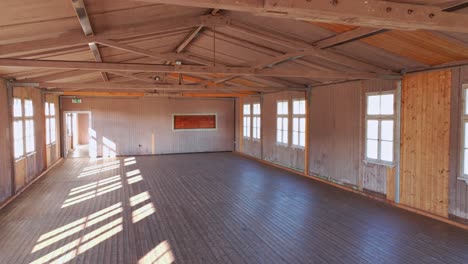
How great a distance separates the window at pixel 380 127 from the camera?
7.39m

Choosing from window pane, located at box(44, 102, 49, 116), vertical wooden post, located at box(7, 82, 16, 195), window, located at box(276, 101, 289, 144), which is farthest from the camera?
window, located at box(276, 101, 289, 144)

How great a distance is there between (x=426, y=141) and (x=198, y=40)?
208 inches

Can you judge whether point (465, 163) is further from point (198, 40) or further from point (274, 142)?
point (274, 142)

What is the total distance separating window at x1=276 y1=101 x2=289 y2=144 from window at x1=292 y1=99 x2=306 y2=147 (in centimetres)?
53

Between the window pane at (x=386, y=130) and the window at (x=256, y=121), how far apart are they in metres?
7.00

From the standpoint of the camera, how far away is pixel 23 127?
349 inches

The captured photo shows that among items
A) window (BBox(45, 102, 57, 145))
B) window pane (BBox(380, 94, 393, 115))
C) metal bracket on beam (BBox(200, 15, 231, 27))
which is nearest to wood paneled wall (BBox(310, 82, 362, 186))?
window pane (BBox(380, 94, 393, 115))

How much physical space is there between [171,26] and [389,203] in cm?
568

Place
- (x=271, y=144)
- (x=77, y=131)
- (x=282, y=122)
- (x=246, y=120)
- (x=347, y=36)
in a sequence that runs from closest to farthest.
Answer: (x=347, y=36), (x=282, y=122), (x=271, y=144), (x=246, y=120), (x=77, y=131)

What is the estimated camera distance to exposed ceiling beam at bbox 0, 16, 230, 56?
4.82 meters

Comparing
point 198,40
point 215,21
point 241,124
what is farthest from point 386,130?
point 241,124

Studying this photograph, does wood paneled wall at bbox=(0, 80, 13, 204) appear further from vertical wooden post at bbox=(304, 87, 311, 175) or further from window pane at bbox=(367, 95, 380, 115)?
window pane at bbox=(367, 95, 380, 115)

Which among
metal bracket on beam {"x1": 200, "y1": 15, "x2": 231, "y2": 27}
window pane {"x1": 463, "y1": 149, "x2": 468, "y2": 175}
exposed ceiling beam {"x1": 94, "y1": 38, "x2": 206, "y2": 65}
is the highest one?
metal bracket on beam {"x1": 200, "y1": 15, "x2": 231, "y2": 27}

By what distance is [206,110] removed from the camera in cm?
1670
